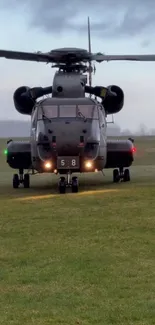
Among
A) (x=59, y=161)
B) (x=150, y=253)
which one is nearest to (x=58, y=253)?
(x=150, y=253)

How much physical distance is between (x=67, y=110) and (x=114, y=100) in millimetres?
3574

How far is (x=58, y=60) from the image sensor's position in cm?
1864

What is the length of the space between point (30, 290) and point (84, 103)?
12416 mm

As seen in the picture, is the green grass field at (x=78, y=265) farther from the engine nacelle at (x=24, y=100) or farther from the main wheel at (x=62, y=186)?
the engine nacelle at (x=24, y=100)

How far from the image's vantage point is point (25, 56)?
1750 cm

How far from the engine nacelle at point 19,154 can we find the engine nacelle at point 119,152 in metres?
2.68

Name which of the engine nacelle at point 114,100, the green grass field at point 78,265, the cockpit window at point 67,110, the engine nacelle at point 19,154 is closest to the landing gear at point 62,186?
the cockpit window at point 67,110

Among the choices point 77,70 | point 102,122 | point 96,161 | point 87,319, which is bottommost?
point 87,319

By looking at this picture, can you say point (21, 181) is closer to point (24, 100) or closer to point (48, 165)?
point (24, 100)

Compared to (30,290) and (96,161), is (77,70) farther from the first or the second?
(30,290)

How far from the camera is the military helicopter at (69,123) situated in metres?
16.5

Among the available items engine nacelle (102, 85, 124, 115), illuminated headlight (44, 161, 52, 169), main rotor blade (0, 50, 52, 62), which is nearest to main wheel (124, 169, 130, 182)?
engine nacelle (102, 85, 124, 115)

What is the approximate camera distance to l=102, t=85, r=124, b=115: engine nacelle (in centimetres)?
2050

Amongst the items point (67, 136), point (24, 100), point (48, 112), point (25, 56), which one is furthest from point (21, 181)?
point (25, 56)
